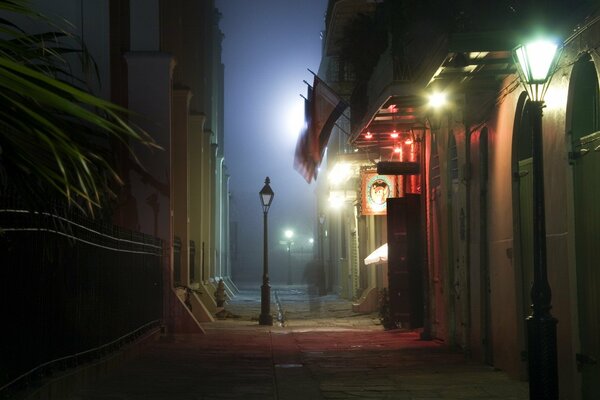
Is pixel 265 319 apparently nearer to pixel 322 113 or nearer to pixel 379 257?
pixel 379 257

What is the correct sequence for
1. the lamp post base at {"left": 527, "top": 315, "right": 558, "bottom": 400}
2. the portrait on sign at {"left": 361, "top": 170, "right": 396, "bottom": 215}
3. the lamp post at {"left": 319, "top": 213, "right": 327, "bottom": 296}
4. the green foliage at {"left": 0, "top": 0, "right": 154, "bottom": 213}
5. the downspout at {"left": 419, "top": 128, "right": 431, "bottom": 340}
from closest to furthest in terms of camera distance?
the green foliage at {"left": 0, "top": 0, "right": 154, "bottom": 213}, the lamp post base at {"left": 527, "top": 315, "right": 558, "bottom": 400}, the downspout at {"left": 419, "top": 128, "right": 431, "bottom": 340}, the portrait on sign at {"left": 361, "top": 170, "right": 396, "bottom": 215}, the lamp post at {"left": 319, "top": 213, "right": 327, "bottom": 296}

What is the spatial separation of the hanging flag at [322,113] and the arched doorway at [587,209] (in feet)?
42.9

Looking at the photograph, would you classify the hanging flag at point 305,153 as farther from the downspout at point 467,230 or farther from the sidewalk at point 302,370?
the downspout at point 467,230

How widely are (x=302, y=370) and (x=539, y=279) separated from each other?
5.77 metres

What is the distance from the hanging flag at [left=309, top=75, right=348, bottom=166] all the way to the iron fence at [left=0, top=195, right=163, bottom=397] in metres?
8.95

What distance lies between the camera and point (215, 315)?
26641 mm

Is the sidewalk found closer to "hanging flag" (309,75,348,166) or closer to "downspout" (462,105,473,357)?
"downspout" (462,105,473,357)

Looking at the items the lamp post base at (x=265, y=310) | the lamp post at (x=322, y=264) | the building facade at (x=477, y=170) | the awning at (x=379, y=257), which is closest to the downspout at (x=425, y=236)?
the building facade at (x=477, y=170)

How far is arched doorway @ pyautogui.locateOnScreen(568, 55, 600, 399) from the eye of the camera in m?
8.93

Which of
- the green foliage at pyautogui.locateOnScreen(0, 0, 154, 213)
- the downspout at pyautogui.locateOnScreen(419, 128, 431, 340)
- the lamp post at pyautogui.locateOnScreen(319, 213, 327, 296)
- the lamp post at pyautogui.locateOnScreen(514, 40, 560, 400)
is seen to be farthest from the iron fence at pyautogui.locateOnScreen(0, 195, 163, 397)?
the lamp post at pyautogui.locateOnScreen(319, 213, 327, 296)

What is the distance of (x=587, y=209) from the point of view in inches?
360

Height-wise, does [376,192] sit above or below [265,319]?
above

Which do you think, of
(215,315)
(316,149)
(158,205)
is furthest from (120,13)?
(215,315)

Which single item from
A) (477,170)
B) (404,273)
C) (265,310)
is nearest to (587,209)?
(477,170)
